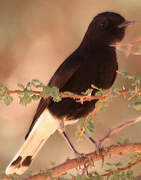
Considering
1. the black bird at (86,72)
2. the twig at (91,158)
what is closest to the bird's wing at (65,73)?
the black bird at (86,72)

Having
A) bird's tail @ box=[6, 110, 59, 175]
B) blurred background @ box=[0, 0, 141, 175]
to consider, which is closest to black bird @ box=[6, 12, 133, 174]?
bird's tail @ box=[6, 110, 59, 175]

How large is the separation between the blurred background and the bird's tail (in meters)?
1.48

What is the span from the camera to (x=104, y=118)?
6688 mm

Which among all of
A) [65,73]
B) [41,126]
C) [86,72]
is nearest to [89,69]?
[86,72]

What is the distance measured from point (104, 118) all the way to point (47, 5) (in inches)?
96.2

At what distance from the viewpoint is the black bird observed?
4.51 meters

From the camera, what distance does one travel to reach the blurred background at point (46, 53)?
21.5ft

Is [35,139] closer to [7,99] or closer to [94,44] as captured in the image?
[94,44]

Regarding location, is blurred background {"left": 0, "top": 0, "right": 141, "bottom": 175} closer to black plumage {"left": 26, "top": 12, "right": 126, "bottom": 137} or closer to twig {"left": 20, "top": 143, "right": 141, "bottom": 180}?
black plumage {"left": 26, "top": 12, "right": 126, "bottom": 137}

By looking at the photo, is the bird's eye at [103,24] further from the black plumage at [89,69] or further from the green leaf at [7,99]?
the green leaf at [7,99]

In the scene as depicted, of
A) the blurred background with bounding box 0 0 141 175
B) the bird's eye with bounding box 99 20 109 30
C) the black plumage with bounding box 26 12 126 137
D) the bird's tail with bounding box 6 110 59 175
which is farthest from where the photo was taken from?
the blurred background with bounding box 0 0 141 175

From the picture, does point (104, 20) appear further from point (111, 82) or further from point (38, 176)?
point (38, 176)

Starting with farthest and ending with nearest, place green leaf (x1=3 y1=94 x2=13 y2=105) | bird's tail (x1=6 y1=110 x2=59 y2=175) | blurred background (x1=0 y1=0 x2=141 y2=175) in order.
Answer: blurred background (x1=0 y1=0 x2=141 y2=175) → bird's tail (x1=6 y1=110 x2=59 y2=175) → green leaf (x1=3 y1=94 x2=13 y2=105)

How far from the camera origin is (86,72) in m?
4.50
